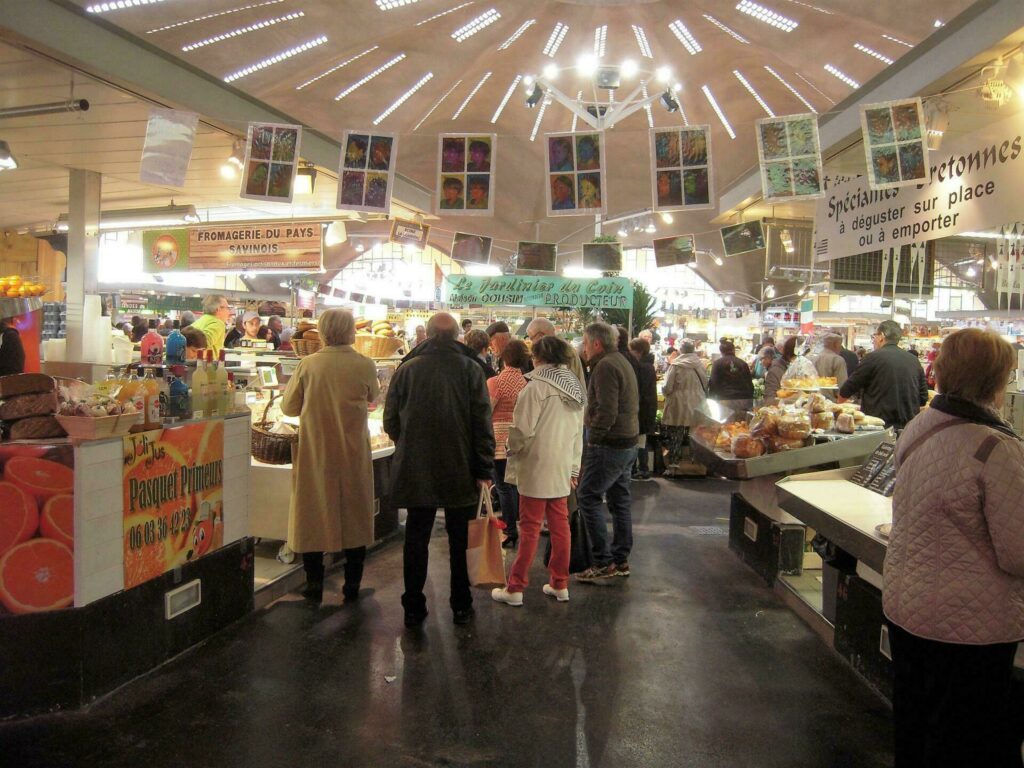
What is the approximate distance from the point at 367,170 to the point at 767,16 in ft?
11.7

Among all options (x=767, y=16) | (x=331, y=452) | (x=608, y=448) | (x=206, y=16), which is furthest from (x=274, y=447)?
(x=767, y=16)

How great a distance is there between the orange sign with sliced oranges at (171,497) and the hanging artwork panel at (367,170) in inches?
114

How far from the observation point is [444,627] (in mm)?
4191

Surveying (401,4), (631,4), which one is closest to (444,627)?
(401,4)

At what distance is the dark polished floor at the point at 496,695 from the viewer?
2836mm

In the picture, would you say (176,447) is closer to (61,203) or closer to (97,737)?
(97,737)

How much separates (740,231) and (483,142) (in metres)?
4.29

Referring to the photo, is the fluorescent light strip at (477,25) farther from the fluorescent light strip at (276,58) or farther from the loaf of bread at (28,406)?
the loaf of bread at (28,406)

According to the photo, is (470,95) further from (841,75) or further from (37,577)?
(37,577)

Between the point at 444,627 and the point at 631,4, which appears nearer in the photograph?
the point at 444,627

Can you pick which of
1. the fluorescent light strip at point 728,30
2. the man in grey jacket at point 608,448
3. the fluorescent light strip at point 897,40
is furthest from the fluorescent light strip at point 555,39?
the man in grey jacket at point 608,448

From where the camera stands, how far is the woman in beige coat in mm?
4398

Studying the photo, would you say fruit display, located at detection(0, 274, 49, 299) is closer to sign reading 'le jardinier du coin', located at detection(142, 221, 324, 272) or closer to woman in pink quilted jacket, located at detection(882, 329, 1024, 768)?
sign reading 'le jardinier du coin', located at detection(142, 221, 324, 272)

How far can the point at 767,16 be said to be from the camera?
573 cm
